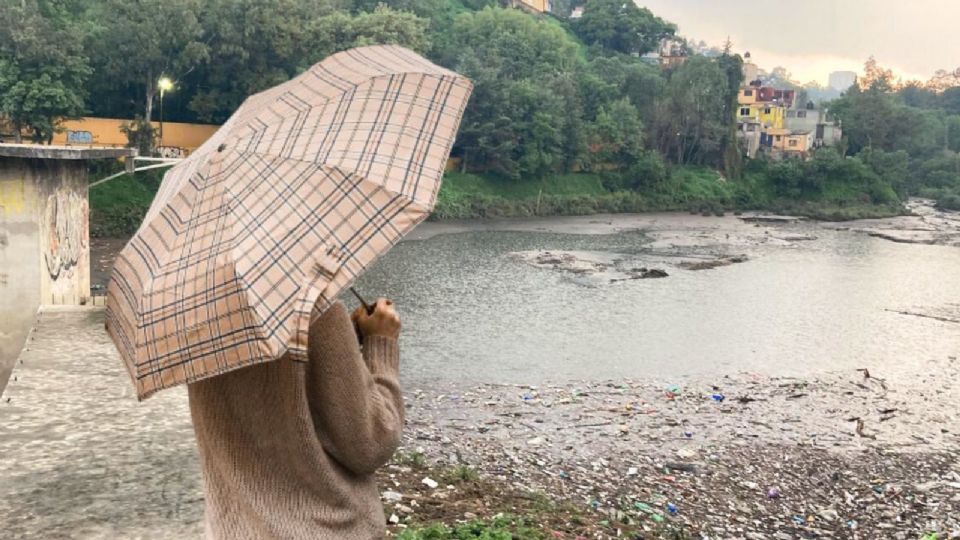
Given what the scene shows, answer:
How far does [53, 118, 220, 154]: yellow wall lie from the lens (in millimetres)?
21297

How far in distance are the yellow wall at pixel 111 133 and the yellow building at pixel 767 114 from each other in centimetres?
3431

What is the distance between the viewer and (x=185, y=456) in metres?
3.64

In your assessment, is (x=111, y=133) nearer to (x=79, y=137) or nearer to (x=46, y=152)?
(x=79, y=137)

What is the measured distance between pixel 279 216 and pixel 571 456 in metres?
5.55

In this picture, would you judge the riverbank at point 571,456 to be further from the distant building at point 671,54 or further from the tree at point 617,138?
the distant building at point 671,54

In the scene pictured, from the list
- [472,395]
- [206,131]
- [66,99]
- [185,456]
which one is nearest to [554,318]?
[472,395]

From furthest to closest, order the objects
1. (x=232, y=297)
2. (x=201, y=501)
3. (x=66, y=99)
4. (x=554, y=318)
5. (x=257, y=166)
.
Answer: (x=66, y=99) < (x=554, y=318) < (x=201, y=501) < (x=257, y=166) < (x=232, y=297)

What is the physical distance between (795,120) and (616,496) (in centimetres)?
4911

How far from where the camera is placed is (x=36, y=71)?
18969mm

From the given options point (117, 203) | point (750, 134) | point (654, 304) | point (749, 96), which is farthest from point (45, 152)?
point (749, 96)

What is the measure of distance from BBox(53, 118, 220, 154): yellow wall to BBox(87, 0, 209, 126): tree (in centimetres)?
117

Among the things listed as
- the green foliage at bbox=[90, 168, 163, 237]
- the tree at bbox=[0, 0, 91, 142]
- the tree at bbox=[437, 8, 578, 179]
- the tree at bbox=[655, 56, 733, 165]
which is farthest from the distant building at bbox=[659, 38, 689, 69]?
the tree at bbox=[0, 0, 91, 142]

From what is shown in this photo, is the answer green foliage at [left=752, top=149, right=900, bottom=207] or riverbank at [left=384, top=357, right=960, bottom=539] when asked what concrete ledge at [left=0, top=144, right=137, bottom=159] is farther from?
green foliage at [left=752, top=149, right=900, bottom=207]

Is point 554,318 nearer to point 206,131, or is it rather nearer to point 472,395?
point 472,395
